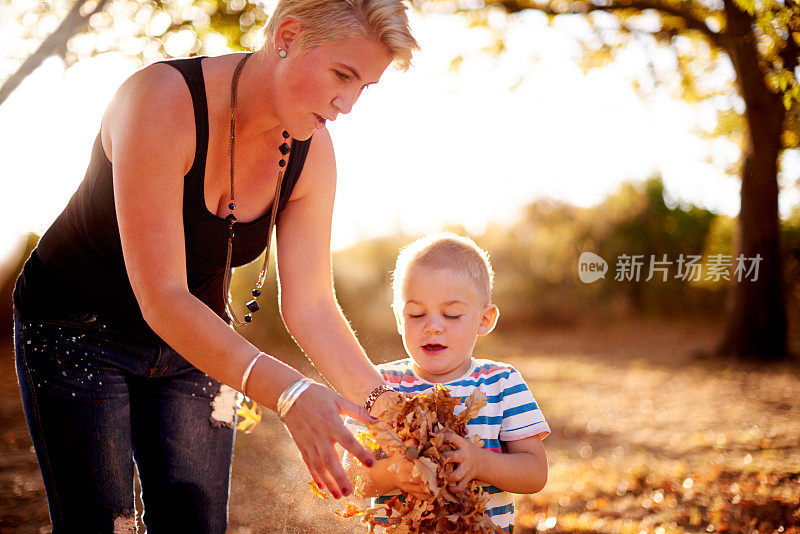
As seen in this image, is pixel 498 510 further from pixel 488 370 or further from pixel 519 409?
pixel 488 370

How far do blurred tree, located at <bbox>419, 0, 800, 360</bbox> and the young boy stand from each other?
26.4 ft

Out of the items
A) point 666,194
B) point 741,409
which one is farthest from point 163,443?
point 666,194

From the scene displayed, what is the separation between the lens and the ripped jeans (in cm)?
218

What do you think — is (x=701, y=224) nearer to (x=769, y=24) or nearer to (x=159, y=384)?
(x=769, y=24)

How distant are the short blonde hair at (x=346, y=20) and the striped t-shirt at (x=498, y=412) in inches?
46.2

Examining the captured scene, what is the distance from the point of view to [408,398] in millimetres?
2234

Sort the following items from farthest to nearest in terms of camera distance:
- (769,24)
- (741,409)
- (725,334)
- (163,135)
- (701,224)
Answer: (701,224) < (725,334) < (741,409) < (769,24) < (163,135)

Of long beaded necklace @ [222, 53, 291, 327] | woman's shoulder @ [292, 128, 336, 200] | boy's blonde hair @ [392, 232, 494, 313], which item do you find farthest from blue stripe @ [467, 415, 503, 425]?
woman's shoulder @ [292, 128, 336, 200]

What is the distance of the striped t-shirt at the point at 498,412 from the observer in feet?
8.02

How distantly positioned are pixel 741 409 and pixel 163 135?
822 centimetres

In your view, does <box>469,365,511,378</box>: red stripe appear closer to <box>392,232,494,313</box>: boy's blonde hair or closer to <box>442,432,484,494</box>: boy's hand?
<box>392,232,494,313</box>: boy's blonde hair

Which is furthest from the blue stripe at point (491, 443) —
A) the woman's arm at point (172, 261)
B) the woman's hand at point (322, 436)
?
the woman's hand at point (322, 436)

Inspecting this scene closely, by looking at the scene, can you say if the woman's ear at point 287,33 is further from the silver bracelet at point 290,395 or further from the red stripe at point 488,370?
the red stripe at point 488,370

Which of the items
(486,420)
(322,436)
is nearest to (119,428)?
(322,436)
